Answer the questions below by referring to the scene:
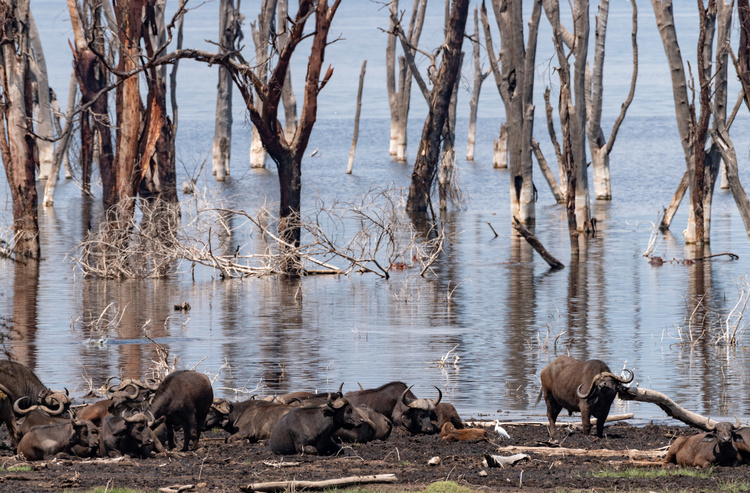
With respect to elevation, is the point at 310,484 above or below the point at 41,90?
below

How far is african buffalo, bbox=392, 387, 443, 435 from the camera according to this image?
11156mm

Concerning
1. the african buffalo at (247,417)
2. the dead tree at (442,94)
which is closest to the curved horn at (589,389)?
the african buffalo at (247,417)

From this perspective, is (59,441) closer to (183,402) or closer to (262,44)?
(183,402)

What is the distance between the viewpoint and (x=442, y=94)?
1388 inches

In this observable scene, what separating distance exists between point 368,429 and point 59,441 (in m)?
2.67

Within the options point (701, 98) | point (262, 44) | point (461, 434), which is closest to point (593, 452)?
point (461, 434)

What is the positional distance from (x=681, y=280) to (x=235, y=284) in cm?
893

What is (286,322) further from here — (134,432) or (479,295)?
(134,432)

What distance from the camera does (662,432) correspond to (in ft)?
36.7

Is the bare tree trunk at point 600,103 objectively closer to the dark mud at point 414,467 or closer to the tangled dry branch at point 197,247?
the tangled dry branch at point 197,247

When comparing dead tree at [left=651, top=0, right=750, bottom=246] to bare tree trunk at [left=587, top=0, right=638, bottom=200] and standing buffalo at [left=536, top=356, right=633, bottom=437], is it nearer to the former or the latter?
bare tree trunk at [left=587, top=0, right=638, bottom=200]

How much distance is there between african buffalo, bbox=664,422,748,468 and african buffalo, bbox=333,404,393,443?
104 inches

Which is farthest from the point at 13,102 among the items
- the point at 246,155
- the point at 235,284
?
the point at 246,155

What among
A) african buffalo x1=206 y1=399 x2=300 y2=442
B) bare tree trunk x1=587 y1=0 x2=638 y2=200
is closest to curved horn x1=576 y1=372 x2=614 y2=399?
african buffalo x1=206 y1=399 x2=300 y2=442
